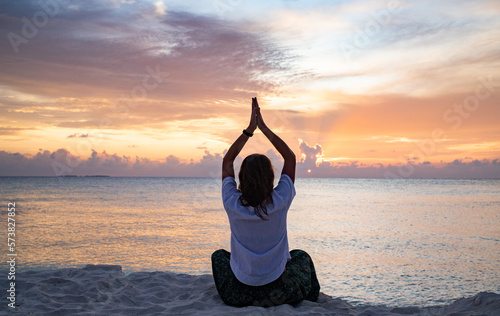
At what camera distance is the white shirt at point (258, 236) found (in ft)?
13.0

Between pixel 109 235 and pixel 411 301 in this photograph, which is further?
pixel 109 235

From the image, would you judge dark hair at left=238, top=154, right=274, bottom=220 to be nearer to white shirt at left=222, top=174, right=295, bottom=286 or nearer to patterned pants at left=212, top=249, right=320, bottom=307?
white shirt at left=222, top=174, right=295, bottom=286

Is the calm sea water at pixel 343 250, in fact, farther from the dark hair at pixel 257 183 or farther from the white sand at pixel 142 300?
the dark hair at pixel 257 183

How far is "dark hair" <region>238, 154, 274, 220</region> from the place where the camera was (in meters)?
3.90

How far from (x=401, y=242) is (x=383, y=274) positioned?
187 inches

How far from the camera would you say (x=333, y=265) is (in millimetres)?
9203

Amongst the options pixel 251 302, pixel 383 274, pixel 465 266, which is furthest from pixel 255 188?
→ pixel 465 266

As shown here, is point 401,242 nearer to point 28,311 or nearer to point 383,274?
point 383,274

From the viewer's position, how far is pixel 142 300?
4.94m

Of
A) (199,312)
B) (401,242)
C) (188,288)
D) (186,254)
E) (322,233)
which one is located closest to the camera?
(199,312)

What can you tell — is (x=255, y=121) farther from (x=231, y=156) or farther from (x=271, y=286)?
(x=271, y=286)

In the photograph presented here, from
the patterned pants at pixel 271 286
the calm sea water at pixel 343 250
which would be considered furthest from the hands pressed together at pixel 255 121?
the calm sea water at pixel 343 250

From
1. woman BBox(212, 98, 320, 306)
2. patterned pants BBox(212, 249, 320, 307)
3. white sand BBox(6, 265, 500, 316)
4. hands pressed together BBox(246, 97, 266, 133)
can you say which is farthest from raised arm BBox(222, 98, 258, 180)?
white sand BBox(6, 265, 500, 316)

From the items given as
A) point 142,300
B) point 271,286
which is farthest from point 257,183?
point 142,300
